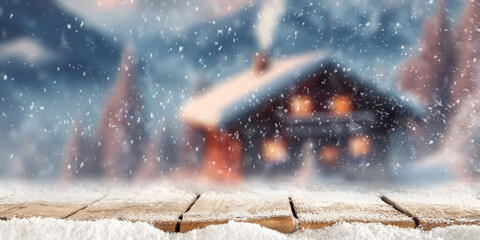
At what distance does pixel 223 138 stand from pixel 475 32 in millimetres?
3218

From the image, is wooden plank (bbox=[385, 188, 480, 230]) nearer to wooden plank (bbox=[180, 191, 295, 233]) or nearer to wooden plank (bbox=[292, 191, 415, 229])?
wooden plank (bbox=[292, 191, 415, 229])

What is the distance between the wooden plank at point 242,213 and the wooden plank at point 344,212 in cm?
3

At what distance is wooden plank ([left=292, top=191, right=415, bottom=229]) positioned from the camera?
915 millimetres

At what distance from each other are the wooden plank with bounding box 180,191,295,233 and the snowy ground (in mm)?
23

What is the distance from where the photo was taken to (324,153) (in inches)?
238

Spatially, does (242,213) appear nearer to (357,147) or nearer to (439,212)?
(439,212)

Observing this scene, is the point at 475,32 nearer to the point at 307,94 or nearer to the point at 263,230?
the point at 263,230

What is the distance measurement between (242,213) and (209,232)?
0.40ft

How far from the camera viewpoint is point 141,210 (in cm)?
106

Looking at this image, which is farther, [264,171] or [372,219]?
[264,171]

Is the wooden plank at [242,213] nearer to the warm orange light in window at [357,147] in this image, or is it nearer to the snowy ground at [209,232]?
the snowy ground at [209,232]

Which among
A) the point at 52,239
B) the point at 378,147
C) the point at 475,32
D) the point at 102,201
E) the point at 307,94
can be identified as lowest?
the point at 52,239

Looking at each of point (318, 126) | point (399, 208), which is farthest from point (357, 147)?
point (399, 208)

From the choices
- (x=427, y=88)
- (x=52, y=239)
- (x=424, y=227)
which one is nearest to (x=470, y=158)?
(x=427, y=88)
